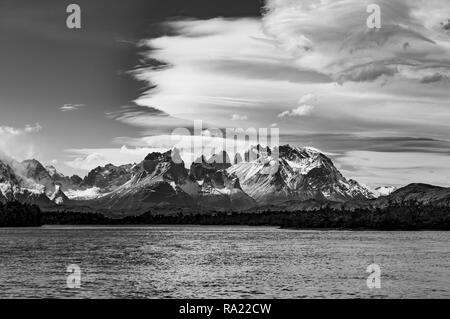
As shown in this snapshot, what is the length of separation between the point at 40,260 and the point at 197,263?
4018cm

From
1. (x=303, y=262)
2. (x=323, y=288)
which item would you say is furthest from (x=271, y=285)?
(x=303, y=262)

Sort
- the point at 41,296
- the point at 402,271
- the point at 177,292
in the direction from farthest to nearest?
the point at 402,271
the point at 177,292
the point at 41,296

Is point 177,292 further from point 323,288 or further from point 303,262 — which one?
point 303,262

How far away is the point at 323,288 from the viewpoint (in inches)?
3989

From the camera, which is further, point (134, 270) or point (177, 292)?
point (134, 270)

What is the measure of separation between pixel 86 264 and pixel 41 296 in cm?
5720
